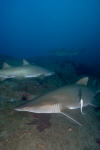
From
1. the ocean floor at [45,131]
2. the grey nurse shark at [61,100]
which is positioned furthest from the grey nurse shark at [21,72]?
the grey nurse shark at [61,100]

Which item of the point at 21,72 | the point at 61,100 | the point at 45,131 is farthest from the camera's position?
the point at 21,72

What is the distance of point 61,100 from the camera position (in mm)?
4664

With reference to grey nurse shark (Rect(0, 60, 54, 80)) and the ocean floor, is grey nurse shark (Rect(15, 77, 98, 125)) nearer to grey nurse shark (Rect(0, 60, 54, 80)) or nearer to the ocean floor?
the ocean floor

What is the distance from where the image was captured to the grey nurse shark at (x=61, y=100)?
13.4 ft

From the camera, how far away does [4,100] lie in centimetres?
586

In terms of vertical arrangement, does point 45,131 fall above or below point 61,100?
below

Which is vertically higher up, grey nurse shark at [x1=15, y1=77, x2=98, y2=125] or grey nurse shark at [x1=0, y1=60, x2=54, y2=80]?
grey nurse shark at [x1=0, y1=60, x2=54, y2=80]

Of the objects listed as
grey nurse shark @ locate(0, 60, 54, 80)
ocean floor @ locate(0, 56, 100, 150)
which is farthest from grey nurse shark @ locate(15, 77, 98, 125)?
grey nurse shark @ locate(0, 60, 54, 80)

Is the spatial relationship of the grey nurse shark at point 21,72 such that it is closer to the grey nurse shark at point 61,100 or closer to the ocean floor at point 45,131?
the ocean floor at point 45,131

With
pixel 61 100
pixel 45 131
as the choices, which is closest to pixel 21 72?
pixel 61 100

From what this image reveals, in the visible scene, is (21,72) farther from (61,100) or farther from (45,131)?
(45,131)

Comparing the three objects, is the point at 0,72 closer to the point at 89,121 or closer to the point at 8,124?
the point at 8,124

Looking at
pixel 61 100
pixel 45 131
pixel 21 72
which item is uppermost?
pixel 21 72

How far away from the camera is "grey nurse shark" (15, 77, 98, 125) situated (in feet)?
13.4
